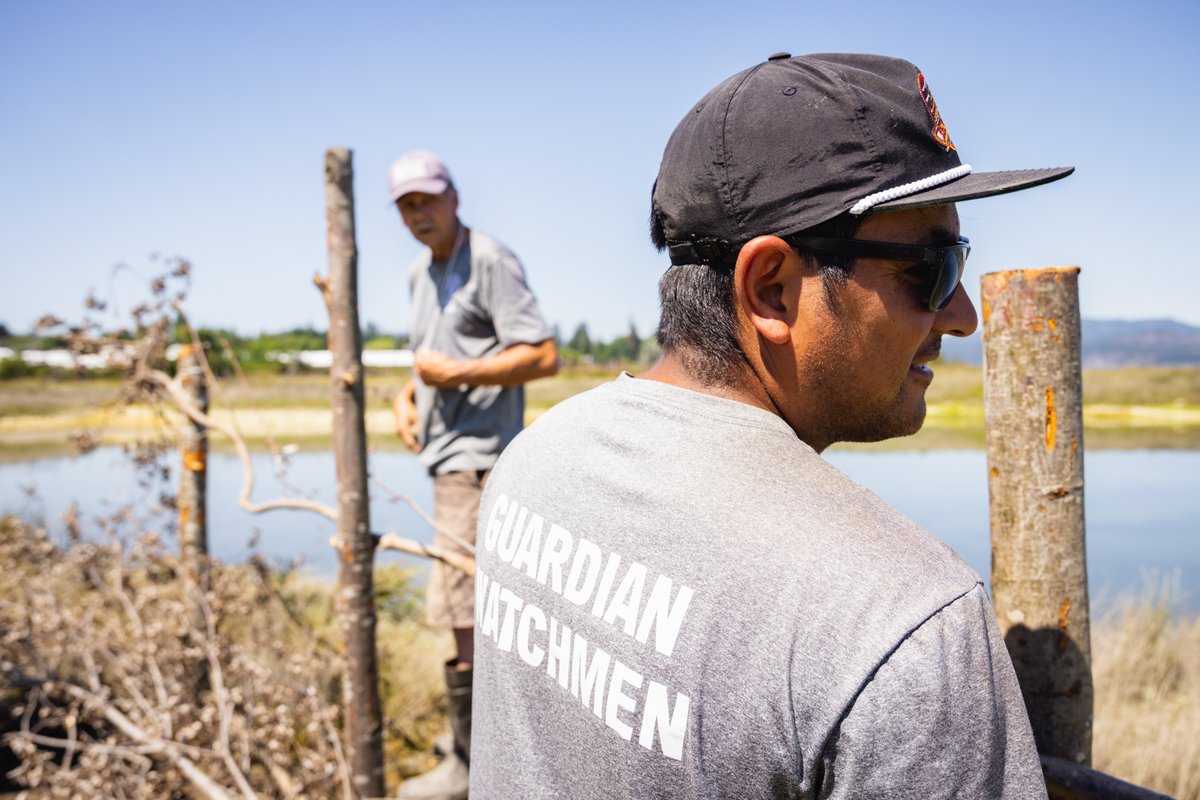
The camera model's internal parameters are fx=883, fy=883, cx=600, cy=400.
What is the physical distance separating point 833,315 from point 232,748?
4.27m

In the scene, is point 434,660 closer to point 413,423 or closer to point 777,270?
point 413,423

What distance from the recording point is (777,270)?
1.13m

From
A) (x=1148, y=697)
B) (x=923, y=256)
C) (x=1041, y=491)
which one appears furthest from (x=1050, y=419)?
(x=1148, y=697)

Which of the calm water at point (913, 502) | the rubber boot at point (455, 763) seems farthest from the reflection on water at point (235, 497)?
the rubber boot at point (455, 763)

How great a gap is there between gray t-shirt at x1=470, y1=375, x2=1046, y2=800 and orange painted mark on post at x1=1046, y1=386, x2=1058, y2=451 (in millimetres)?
1162

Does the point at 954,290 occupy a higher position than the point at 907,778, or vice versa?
the point at 954,290

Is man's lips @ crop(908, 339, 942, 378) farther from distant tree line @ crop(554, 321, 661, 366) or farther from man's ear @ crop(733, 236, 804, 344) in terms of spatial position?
distant tree line @ crop(554, 321, 661, 366)

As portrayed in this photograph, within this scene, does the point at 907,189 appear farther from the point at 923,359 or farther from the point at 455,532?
the point at 455,532

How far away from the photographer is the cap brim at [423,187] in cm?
351

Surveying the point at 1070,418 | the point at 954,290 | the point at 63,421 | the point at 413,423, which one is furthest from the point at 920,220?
the point at 63,421

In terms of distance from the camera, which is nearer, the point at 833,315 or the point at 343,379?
the point at 833,315

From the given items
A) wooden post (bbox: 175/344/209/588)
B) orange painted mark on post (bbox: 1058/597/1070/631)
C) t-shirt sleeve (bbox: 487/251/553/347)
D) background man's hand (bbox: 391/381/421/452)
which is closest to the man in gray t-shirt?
orange painted mark on post (bbox: 1058/597/1070/631)

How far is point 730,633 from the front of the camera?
885 mm

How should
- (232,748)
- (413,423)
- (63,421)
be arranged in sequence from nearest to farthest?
(413,423), (232,748), (63,421)
